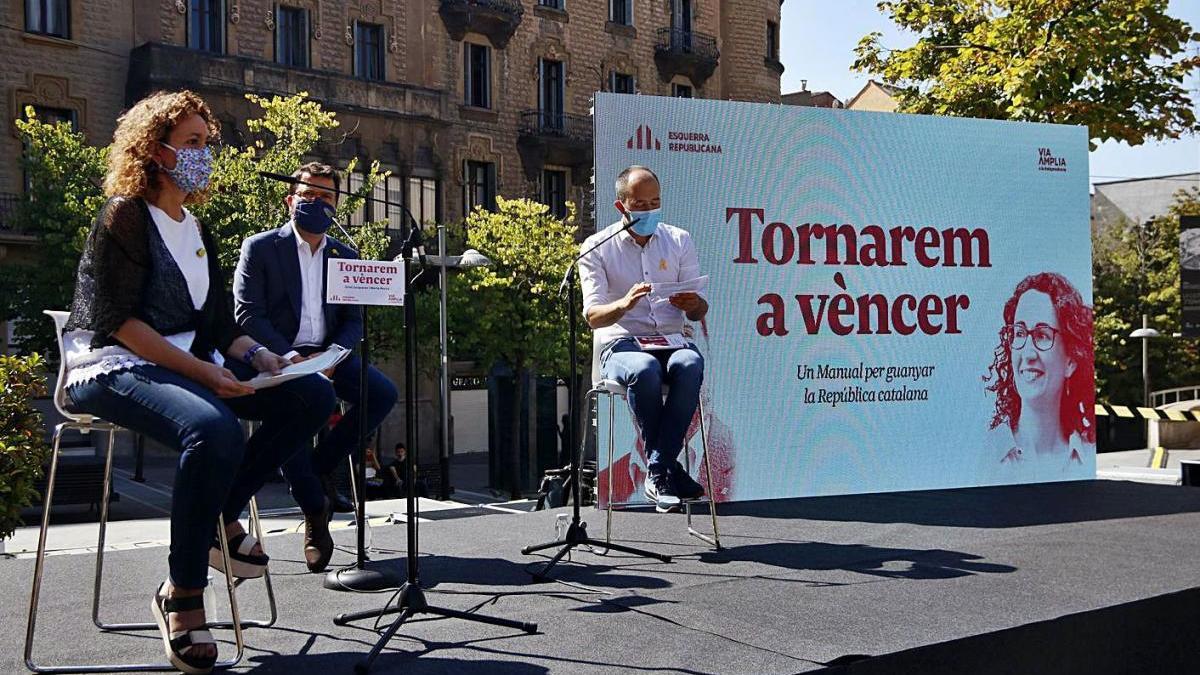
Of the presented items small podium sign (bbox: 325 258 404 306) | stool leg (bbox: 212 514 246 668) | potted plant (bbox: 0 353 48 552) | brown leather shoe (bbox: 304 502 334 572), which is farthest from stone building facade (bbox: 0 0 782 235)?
stool leg (bbox: 212 514 246 668)

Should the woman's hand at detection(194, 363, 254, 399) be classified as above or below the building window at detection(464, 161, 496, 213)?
below

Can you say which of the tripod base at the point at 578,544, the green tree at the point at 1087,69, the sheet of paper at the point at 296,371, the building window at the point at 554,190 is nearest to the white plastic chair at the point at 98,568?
the sheet of paper at the point at 296,371

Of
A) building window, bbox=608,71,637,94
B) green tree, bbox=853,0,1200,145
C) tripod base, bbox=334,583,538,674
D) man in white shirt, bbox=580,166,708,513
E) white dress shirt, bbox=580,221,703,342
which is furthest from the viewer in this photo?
building window, bbox=608,71,637,94

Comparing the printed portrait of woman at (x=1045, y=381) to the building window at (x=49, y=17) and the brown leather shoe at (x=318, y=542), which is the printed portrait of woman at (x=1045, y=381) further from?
the building window at (x=49, y=17)

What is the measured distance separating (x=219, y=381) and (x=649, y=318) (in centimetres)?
259

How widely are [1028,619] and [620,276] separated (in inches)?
91.9

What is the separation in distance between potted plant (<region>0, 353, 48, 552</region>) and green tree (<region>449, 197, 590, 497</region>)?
61.9 ft

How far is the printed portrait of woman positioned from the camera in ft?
27.1

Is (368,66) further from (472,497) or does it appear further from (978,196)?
(978,196)

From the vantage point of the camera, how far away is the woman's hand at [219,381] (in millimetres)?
3291

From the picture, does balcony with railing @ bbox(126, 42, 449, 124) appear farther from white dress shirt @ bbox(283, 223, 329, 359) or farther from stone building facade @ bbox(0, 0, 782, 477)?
white dress shirt @ bbox(283, 223, 329, 359)

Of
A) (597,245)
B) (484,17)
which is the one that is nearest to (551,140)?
(484,17)

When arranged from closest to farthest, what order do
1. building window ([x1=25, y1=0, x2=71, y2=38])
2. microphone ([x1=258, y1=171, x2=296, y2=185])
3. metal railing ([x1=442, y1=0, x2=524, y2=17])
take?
microphone ([x1=258, y1=171, x2=296, y2=185]) < building window ([x1=25, y1=0, x2=71, y2=38]) < metal railing ([x1=442, y1=0, x2=524, y2=17])

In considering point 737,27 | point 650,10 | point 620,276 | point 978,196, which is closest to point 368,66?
point 650,10
